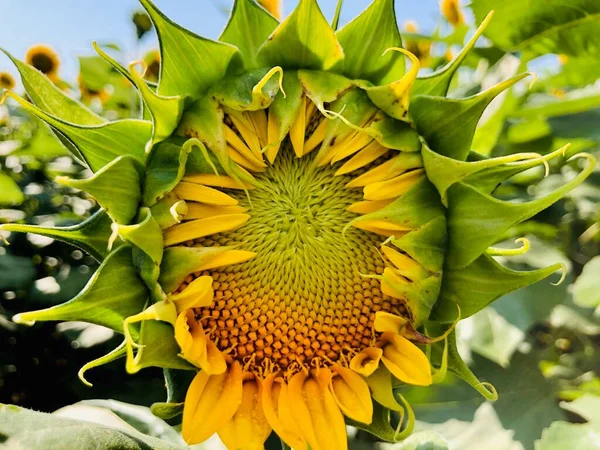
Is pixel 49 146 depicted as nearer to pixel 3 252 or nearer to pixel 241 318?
pixel 3 252

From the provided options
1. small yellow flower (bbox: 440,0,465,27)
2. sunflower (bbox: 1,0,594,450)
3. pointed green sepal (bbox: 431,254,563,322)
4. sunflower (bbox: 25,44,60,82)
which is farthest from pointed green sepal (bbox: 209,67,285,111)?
sunflower (bbox: 25,44,60,82)

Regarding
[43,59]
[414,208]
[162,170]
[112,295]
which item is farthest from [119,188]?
[43,59]

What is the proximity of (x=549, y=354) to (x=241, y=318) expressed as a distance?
1292 mm

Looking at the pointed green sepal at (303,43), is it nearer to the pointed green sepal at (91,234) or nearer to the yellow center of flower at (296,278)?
the yellow center of flower at (296,278)

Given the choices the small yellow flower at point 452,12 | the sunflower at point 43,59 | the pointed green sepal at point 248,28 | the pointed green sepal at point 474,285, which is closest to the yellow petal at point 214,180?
the pointed green sepal at point 248,28

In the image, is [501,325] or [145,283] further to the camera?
[501,325]

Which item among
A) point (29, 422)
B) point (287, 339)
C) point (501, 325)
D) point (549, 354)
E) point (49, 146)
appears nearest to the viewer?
point (29, 422)

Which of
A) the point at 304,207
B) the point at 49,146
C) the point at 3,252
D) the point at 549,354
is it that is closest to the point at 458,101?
the point at 304,207

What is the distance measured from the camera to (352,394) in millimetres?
1252

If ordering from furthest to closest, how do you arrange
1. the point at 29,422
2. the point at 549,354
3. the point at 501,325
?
the point at 549,354 → the point at 501,325 → the point at 29,422

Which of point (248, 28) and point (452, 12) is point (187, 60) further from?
point (452, 12)

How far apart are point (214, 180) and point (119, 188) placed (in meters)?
0.17

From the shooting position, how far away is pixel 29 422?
1134 millimetres

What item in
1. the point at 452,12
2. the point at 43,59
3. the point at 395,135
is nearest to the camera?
the point at 395,135
